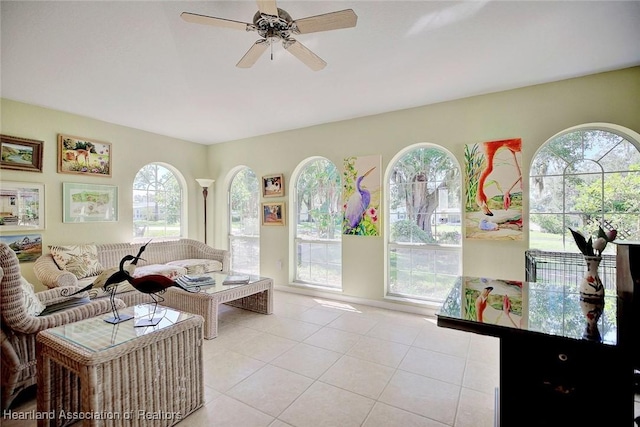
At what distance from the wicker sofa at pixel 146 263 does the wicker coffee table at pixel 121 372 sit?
59.2 inches

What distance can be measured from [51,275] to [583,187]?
230 inches

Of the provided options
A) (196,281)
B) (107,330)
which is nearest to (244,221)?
(196,281)

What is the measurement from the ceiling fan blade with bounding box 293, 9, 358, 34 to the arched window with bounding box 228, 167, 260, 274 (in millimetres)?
3618

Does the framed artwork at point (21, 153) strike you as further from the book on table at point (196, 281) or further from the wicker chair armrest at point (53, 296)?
the book on table at point (196, 281)

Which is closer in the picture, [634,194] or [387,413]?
[387,413]

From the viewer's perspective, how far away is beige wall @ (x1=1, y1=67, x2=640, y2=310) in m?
2.98

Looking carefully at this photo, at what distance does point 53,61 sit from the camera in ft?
8.59

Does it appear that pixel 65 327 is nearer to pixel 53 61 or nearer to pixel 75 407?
pixel 75 407

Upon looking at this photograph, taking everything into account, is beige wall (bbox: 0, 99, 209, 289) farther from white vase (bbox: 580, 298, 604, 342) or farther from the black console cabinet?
white vase (bbox: 580, 298, 604, 342)

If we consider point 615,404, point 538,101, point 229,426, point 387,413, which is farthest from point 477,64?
point 229,426

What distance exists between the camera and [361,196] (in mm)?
4105

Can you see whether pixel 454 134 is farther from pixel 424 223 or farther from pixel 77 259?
pixel 77 259

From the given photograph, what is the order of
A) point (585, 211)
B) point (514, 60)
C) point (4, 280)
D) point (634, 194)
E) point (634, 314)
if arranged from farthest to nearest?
point (585, 211) < point (634, 194) < point (514, 60) < point (4, 280) < point (634, 314)

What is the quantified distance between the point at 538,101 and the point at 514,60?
0.80 metres
